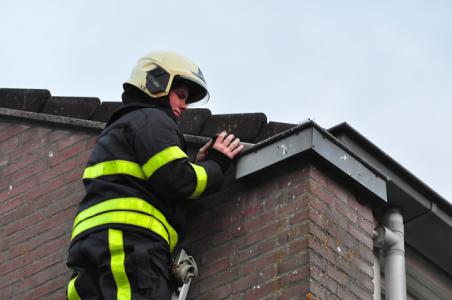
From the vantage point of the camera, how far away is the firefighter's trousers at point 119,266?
22.0ft

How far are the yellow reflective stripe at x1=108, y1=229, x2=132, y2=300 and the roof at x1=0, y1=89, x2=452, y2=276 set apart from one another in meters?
1.07

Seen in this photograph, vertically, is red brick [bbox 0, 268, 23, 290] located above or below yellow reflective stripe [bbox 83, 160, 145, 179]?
above

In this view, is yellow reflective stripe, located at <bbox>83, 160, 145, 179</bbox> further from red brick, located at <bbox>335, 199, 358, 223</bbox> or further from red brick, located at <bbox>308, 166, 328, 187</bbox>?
red brick, located at <bbox>335, 199, 358, 223</bbox>

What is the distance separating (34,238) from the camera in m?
8.60

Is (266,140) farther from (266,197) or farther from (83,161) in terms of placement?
(83,161)

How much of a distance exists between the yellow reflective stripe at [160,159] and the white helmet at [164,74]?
525mm

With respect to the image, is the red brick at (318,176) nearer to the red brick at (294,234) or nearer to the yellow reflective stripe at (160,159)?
the red brick at (294,234)

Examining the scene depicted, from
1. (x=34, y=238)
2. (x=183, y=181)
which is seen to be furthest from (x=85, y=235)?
(x=34, y=238)

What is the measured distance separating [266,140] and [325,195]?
18.7 inches

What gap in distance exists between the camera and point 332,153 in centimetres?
748

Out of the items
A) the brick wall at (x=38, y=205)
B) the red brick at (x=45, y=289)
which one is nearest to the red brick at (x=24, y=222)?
the brick wall at (x=38, y=205)

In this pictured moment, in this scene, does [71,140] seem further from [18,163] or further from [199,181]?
[199,181]

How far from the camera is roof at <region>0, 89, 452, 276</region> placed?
7.46 metres

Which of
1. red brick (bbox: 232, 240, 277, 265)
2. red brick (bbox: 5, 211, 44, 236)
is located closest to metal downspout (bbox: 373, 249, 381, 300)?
red brick (bbox: 232, 240, 277, 265)
